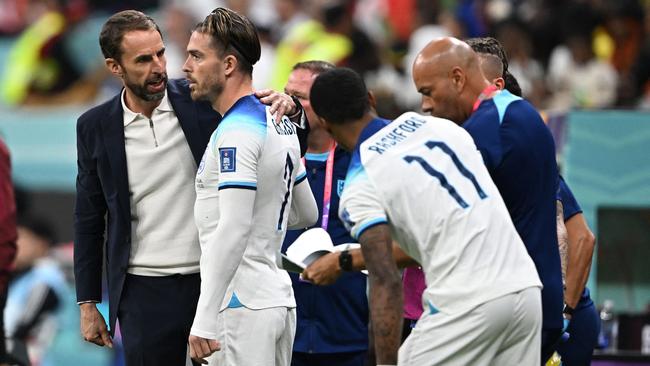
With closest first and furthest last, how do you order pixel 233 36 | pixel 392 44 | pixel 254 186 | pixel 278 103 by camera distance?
1. pixel 254 186
2. pixel 233 36
3. pixel 278 103
4. pixel 392 44

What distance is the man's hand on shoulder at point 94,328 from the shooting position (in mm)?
6109

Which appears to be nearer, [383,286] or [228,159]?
[383,286]

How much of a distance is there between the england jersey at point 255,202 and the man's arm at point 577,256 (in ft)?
5.53

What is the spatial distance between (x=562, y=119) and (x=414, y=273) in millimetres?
3423

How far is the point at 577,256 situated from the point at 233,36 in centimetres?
224

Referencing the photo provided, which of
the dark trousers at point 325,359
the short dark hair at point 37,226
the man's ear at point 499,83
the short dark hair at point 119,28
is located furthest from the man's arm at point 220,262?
the short dark hair at point 37,226

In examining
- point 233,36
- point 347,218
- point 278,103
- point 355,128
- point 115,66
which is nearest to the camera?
point 347,218

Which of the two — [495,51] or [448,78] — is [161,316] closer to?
[448,78]

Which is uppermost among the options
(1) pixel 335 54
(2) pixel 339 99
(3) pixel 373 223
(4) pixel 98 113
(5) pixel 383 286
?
(1) pixel 335 54

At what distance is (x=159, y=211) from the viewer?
606cm

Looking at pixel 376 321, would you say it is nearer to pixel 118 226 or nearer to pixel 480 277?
pixel 480 277

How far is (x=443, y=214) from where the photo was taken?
16.0 ft

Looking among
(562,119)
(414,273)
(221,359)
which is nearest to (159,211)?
(221,359)

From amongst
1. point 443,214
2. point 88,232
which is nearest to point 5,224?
point 88,232
